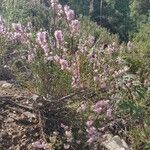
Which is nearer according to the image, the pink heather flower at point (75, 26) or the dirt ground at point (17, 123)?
the dirt ground at point (17, 123)

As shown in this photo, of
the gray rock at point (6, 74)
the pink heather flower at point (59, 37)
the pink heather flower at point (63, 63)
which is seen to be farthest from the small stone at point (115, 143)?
the gray rock at point (6, 74)

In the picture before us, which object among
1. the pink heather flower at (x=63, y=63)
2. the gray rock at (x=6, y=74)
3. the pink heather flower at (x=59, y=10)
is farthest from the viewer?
the gray rock at (x=6, y=74)

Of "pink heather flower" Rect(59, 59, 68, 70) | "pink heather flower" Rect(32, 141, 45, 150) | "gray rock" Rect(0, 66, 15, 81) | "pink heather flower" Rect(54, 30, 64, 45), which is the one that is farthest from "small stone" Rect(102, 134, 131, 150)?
"gray rock" Rect(0, 66, 15, 81)

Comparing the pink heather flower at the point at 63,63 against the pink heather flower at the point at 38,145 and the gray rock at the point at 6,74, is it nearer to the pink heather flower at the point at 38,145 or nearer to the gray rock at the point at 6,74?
the pink heather flower at the point at 38,145

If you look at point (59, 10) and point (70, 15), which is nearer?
point (70, 15)

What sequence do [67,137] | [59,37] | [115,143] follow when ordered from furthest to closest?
[59,37] → [115,143] → [67,137]

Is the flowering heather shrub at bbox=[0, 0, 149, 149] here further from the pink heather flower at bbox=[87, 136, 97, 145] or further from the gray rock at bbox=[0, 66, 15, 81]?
the gray rock at bbox=[0, 66, 15, 81]

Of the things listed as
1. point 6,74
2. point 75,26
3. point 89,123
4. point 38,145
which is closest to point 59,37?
point 75,26

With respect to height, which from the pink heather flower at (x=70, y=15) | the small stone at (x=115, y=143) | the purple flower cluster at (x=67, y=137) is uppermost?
the pink heather flower at (x=70, y=15)

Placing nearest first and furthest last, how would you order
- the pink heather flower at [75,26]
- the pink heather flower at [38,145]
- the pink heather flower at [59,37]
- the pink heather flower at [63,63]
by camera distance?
1. the pink heather flower at [38,145]
2. the pink heather flower at [63,63]
3. the pink heather flower at [59,37]
4. the pink heather flower at [75,26]

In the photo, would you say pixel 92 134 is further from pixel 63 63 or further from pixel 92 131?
pixel 63 63

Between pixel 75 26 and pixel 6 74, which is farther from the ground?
pixel 75 26

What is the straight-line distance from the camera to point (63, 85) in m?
4.71

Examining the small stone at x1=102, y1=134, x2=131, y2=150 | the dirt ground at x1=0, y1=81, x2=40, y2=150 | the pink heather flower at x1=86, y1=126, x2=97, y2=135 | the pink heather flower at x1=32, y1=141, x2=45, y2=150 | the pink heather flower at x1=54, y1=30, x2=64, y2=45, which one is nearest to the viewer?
the pink heather flower at x1=32, y1=141, x2=45, y2=150
